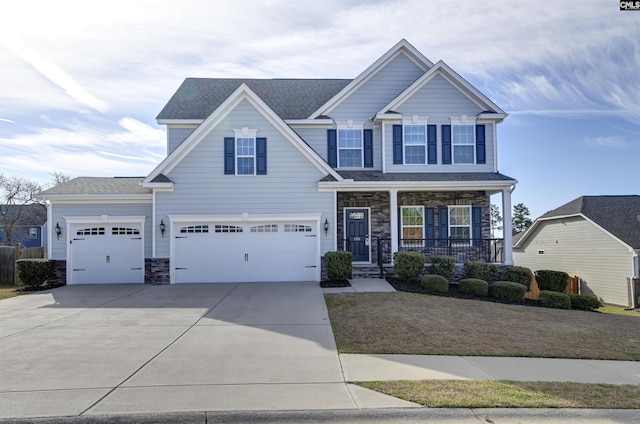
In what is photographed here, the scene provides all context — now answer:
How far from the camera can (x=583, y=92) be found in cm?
2138

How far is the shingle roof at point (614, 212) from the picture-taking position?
74.5 ft

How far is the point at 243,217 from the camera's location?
15852 millimetres

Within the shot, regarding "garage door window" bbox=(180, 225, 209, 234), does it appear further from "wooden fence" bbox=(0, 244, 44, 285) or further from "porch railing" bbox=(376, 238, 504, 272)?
"wooden fence" bbox=(0, 244, 44, 285)

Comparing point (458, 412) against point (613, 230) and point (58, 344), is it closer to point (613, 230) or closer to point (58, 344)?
point (58, 344)

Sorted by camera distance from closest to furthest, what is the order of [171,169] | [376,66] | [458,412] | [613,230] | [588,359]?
1. [458,412]
2. [588,359]
3. [171,169]
4. [376,66]
5. [613,230]

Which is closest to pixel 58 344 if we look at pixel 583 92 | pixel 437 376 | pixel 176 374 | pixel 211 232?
pixel 176 374

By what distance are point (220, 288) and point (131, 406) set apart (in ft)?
31.2

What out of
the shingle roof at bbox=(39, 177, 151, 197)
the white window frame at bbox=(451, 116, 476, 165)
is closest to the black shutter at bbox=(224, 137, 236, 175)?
the shingle roof at bbox=(39, 177, 151, 197)

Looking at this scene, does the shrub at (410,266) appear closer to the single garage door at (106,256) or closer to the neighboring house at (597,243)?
the single garage door at (106,256)

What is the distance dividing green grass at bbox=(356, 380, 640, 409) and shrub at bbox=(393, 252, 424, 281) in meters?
8.86

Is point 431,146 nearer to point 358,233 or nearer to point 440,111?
point 440,111

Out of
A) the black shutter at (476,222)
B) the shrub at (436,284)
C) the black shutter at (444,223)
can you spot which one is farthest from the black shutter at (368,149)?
the shrub at (436,284)

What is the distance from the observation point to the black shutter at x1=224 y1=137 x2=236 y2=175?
16.0 metres

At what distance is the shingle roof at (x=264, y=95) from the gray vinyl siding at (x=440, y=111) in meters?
3.96
